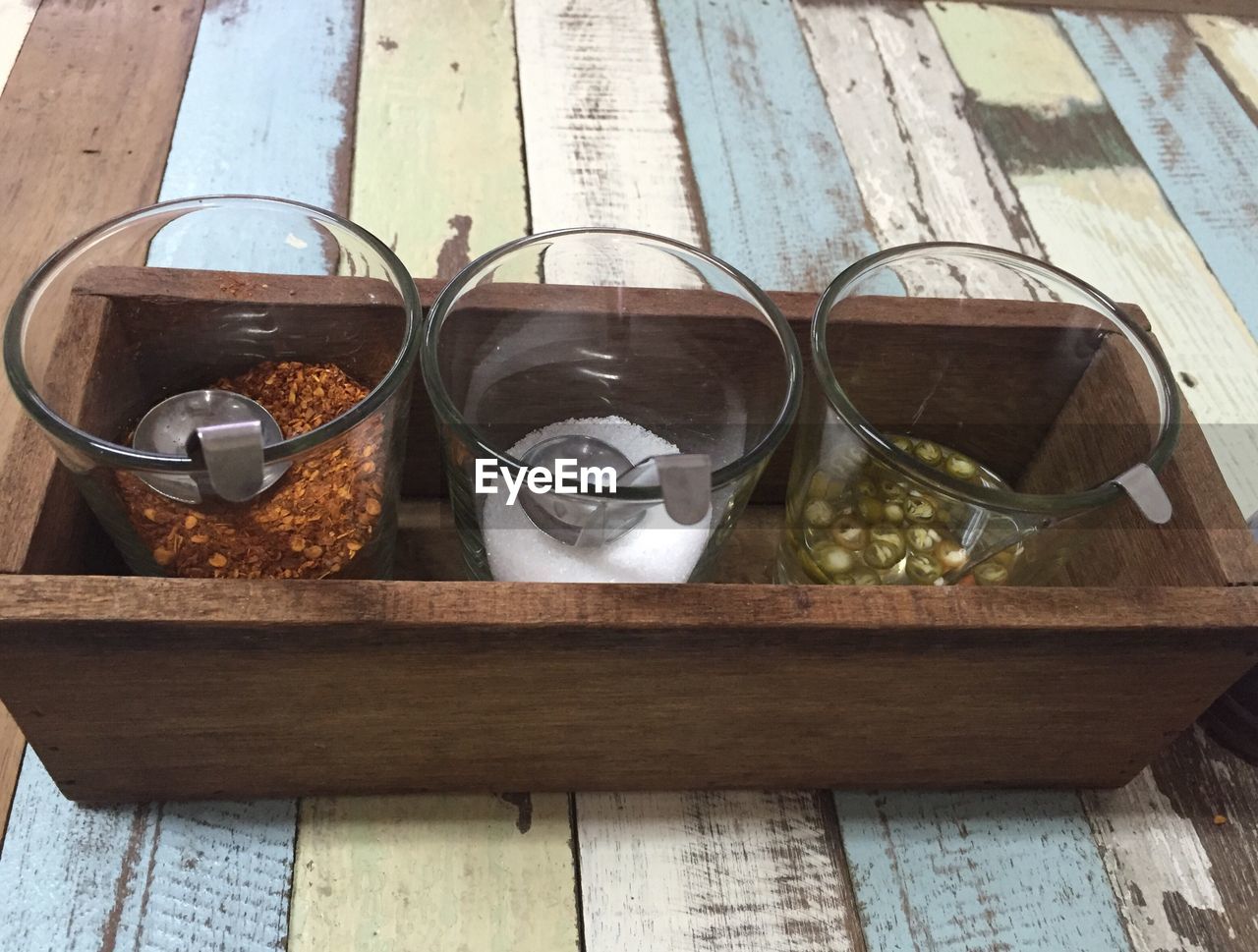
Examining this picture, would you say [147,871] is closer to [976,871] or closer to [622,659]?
[622,659]

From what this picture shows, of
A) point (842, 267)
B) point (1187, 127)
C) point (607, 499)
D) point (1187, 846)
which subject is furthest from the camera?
point (1187, 127)

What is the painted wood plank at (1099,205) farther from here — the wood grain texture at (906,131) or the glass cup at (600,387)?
the glass cup at (600,387)

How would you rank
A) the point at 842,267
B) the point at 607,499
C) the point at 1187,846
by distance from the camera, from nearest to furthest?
the point at 607,499, the point at 1187,846, the point at 842,267

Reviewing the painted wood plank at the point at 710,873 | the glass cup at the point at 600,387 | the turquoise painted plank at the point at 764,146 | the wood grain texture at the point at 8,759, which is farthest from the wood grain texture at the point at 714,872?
the turquoise painted plank at the point at 764,146

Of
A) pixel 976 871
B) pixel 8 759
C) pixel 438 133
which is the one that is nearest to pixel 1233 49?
pixel 438 133

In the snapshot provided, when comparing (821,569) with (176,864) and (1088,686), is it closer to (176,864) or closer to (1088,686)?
(1088,686)

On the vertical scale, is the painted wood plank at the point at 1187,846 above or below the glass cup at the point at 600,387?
below

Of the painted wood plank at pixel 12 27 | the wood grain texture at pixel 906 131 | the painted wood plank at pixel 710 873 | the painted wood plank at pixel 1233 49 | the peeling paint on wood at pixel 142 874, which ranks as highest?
the painted wood plank at pixel 1233 49
